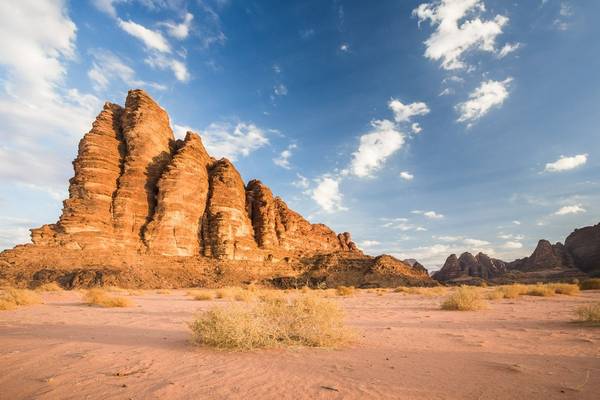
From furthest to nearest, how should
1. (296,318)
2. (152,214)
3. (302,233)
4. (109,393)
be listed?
1. (302,233)
2. (152,214)
3. (296,318)
4. (109,393)

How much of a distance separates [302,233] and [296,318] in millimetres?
A: 74891

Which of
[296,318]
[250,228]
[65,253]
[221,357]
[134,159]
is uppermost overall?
[134,159]

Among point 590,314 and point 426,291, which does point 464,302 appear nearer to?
point 590,314

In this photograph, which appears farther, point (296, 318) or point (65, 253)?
point (65, 253)

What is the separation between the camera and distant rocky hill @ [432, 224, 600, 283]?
67.3 metres

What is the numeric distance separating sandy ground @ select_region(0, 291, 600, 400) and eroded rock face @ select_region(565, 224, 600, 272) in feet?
277

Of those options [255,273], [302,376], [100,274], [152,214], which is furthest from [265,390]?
[152,214]

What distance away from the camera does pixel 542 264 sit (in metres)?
79.2

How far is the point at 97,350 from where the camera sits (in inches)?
216

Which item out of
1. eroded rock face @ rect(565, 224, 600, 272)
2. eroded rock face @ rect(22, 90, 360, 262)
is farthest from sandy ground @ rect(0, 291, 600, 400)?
eroded rock face @ rect(565, 224, 600, 272)

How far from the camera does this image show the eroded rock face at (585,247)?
70.1m

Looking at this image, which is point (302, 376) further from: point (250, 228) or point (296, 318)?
point (250, 228)

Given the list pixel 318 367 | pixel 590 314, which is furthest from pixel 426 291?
pixel 318 367

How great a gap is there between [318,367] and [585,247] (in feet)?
323
